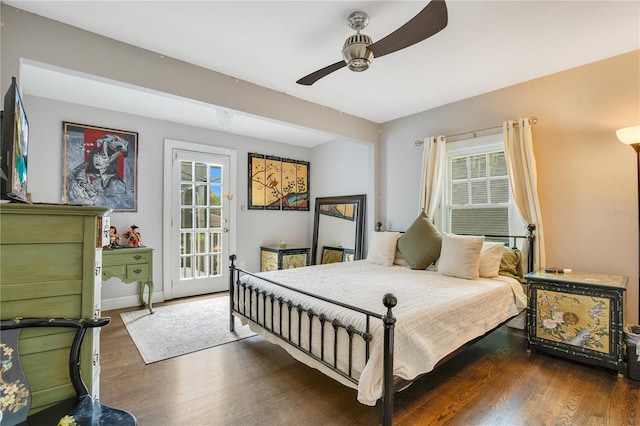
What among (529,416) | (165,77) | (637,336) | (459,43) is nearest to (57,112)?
(165,77)

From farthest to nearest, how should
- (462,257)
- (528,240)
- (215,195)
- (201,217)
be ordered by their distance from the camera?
(215,195) < (201,217) < (528,240) < (462,257)

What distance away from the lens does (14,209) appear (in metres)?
1.14

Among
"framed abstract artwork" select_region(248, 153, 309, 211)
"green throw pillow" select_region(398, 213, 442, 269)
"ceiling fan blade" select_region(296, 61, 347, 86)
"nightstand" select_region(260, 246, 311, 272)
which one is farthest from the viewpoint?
"framed abstract artwork" select_region(248, 153, 309, 211)

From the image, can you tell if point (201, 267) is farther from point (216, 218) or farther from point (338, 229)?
point (338, 229)

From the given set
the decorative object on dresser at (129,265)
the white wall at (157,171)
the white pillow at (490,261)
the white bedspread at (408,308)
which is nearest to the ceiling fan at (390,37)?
the white bedspread at (408,308)

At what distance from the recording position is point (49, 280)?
1208 millimetres

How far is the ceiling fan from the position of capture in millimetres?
1624

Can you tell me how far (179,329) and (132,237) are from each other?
4.71 ft

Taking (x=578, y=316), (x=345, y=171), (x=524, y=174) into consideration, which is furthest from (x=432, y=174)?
(x=578, y=316)

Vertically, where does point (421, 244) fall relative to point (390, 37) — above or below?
below

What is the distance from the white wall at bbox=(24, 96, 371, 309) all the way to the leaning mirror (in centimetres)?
25

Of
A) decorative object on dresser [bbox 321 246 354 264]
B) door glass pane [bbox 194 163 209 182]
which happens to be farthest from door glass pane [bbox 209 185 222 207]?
decorative object on dresser [bbox 321 246 354 264]

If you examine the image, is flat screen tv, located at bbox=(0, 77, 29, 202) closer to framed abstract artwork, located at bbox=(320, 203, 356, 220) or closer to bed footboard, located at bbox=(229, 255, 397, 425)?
bed footboard, located at bbox=(229, 255, 397, 425)

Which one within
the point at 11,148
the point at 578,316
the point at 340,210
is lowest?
the point at 578,316
